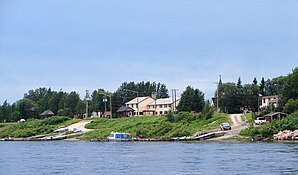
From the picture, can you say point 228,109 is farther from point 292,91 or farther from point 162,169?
point 162,169

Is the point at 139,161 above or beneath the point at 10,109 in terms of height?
beneath

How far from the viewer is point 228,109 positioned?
471 feet

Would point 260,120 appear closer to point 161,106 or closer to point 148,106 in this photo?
point 161,106

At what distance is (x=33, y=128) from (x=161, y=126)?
46275mm

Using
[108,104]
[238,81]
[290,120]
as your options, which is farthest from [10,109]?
[290,120]

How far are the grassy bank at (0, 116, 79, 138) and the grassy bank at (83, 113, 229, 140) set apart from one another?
12.5m

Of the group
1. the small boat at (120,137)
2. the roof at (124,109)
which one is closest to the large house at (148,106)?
the roof at (124,109)

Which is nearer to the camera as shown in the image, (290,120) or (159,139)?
(290,120)

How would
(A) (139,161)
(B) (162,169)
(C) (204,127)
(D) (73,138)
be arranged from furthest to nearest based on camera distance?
(D) (73,138), (C) (204,127), (A) (139,161), (B) (162,169)

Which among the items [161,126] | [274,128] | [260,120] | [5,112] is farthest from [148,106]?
[274,128]

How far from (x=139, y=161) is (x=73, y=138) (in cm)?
6608

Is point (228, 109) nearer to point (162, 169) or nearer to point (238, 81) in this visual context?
point (238, 81)

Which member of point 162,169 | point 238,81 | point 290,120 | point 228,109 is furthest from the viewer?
point 238,81

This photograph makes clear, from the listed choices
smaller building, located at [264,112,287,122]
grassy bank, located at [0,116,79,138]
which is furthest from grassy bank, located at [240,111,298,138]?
grassy bank, located at [0,116,79,138]
